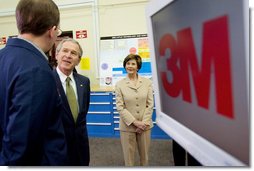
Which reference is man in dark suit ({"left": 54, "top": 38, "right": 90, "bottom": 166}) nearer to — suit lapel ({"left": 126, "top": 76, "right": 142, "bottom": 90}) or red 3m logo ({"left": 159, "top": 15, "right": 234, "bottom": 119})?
suit lapel ({"left": 126, "top": 76, "right": 142, "bottom": 90})

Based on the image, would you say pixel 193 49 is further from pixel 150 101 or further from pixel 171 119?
→ pixel 150 101

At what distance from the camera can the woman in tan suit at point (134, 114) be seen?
2.15 m

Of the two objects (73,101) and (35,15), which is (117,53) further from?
(35,15)

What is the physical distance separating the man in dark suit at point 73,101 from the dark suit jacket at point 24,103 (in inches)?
18.9

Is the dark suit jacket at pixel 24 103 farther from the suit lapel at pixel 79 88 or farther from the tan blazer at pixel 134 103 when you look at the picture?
the tan blazer at pixel 134 103

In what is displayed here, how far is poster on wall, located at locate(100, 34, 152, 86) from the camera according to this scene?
3512 millimetres

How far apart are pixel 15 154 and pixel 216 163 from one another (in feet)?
2.28

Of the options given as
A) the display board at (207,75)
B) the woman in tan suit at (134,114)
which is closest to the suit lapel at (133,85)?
the woman in tan suit at (134,114)

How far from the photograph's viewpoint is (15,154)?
82cm

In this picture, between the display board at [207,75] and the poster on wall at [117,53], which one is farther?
the poster on wall at [117,53]

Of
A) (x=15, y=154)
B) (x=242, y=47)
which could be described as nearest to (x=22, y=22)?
(x=15, y=154)

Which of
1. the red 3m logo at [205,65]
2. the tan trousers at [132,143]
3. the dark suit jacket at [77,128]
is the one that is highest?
the red 3m logo at [205,65]

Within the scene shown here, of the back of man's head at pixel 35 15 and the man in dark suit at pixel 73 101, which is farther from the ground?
the back of man's head at pixel 35 15

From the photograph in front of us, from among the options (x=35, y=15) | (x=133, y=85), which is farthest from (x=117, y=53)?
(x=35, y=15)
